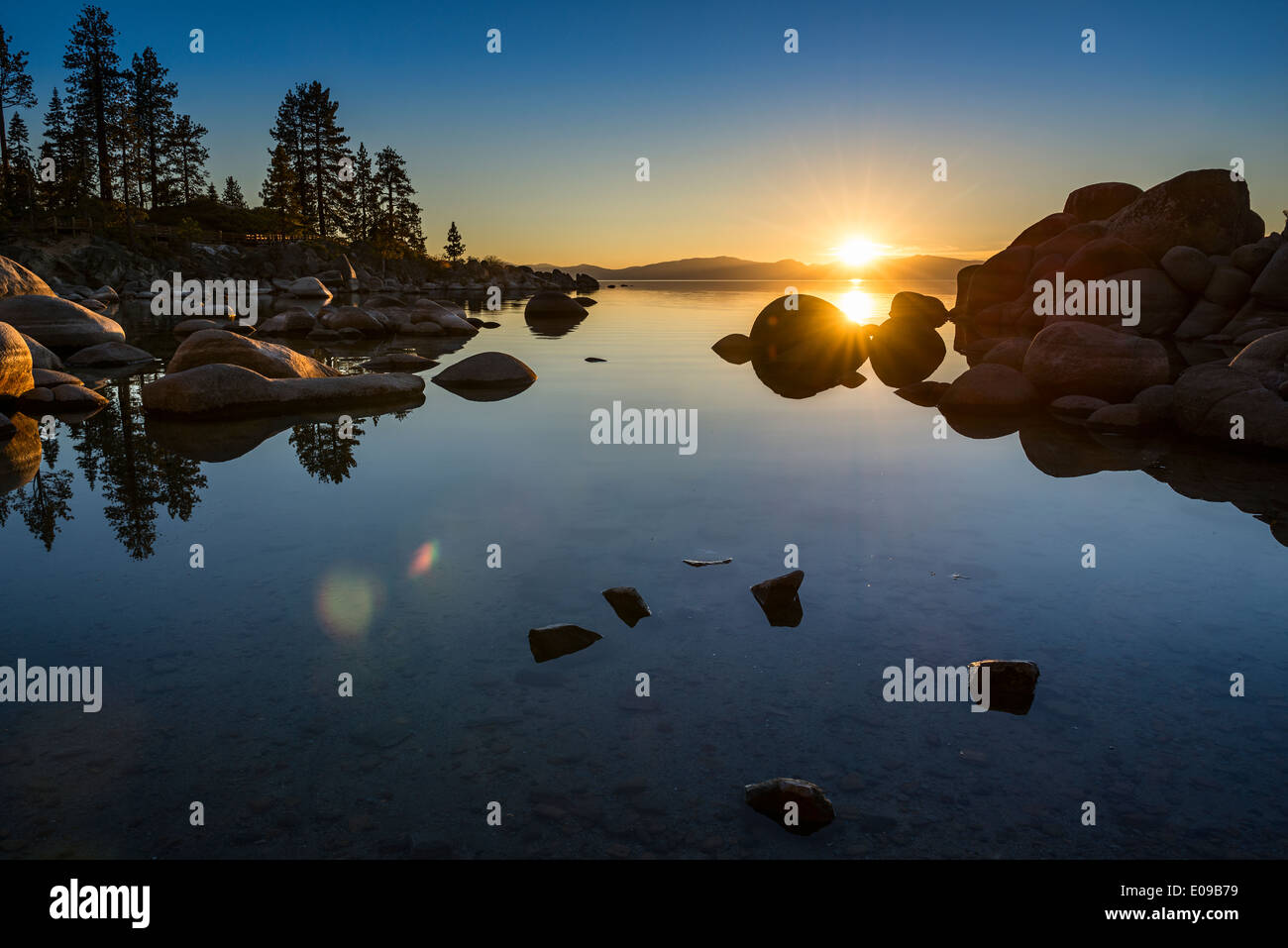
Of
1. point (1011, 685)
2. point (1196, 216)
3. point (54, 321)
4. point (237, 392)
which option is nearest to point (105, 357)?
point (54, 321)

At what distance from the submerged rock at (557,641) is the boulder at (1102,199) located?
39825mm

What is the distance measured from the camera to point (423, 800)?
345 centimetres

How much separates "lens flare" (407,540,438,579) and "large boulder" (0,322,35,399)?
10.6m

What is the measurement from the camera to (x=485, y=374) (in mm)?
17312

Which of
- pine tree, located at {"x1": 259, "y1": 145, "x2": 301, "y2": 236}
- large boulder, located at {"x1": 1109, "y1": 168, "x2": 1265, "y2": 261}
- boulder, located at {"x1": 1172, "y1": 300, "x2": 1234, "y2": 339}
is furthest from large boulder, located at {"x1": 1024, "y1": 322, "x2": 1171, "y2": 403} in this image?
pine tree, located at {"x1": 259, "y1": 145, "x2": 301, "y2": 236}

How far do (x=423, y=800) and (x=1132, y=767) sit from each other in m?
3.30

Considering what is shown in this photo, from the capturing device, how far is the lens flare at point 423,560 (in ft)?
20.2

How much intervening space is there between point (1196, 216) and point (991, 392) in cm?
2068

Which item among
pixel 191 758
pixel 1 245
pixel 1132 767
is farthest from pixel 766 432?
pixel 1 245

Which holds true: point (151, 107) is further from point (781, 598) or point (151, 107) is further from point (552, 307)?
point (781, 598)

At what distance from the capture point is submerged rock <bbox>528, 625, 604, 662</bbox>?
4.82m

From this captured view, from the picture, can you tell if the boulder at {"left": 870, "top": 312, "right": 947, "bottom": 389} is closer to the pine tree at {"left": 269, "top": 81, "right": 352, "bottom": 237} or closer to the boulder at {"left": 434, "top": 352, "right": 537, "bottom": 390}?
the boulder at {"left": 434, "top": 352, "right": 537, "bottom": 390}

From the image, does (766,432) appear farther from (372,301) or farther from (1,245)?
(1,245)

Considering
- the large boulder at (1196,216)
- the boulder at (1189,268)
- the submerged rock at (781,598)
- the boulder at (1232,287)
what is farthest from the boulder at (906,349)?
the submerged rock at (781,598)
